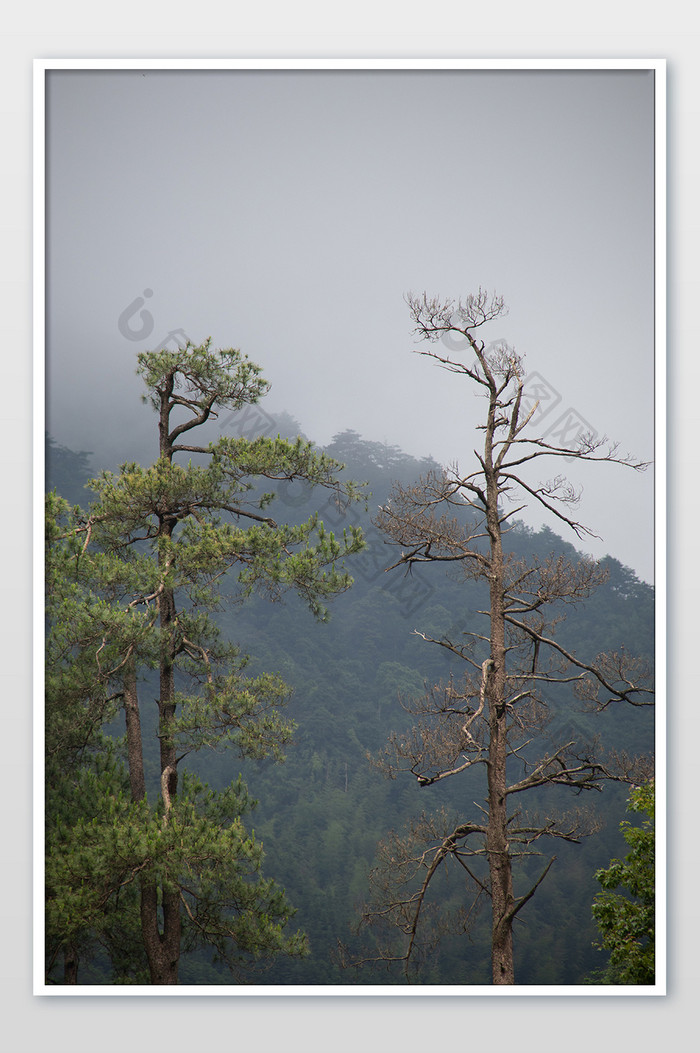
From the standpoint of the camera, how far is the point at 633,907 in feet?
11.4

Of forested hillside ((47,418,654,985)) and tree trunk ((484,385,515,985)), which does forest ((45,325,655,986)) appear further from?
forested hillside ((47,418,654,985))

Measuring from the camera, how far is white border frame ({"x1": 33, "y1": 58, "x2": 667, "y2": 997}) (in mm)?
2842

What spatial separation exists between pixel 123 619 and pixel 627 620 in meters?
3.31

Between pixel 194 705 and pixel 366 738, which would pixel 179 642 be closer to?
pixel 194 705

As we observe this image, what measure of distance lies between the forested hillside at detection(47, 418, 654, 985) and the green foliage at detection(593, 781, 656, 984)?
1.56 m

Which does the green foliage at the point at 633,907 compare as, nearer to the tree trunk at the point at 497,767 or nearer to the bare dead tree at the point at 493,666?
the bare dead tree at the point at 493,666

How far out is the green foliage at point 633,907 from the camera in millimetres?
3247

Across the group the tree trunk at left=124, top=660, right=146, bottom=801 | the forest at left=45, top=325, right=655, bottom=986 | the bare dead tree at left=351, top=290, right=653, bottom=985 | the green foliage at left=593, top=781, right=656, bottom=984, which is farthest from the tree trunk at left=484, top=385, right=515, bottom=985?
the tree trunk at left=124, top=660, right=146, bottom=801
